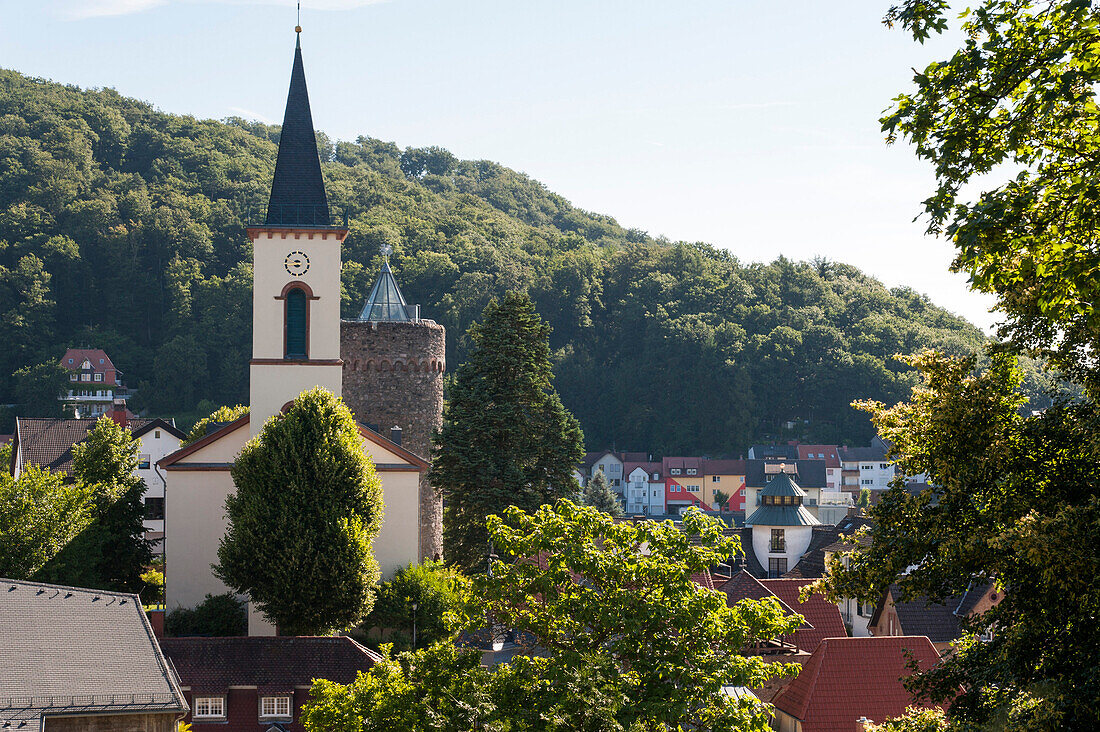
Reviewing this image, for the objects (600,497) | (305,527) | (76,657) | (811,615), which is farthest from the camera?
(600,497)

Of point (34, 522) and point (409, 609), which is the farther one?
point (34, 522)

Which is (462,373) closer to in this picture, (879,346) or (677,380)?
(677,380)

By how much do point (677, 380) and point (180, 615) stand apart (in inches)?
3896

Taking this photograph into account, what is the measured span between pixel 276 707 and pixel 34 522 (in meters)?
11.6

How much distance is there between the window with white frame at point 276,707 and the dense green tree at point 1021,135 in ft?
62.4

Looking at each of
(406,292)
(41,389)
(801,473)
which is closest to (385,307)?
(801,473)

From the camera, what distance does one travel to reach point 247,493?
96.0 feet

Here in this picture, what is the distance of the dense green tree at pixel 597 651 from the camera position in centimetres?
1324

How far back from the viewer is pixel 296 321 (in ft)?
111

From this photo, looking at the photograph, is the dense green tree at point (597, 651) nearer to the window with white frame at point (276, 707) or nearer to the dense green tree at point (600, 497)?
the window with white frame at point (276, 707)

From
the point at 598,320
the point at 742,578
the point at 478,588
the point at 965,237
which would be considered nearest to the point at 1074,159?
the point at 965,237

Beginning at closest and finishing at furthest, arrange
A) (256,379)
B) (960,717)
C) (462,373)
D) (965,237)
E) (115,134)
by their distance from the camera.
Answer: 1. (965,237)
2. (960,717)
3. (256,379)
4. (462,373)
5. (115,134)

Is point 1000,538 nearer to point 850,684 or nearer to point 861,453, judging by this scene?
point 850,684

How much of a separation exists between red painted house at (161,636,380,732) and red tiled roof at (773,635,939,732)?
9.45 m
